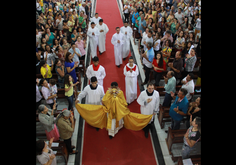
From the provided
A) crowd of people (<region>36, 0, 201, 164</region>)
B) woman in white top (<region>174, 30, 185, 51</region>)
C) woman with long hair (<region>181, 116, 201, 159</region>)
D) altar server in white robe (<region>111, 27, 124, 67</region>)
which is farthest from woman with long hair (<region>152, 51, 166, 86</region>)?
woman with long hair (<region>181, 116, 201, 159</region>)

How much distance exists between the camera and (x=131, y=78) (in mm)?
6051

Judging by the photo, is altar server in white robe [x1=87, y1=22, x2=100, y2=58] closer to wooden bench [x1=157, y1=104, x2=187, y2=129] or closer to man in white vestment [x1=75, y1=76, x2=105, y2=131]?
man in white vestment [x1=75, y1=76, x2=105, y2=131]

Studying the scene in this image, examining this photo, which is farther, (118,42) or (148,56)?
(118,42)

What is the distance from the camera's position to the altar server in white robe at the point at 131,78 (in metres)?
5.95

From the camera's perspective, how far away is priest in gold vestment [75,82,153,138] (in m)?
4.71

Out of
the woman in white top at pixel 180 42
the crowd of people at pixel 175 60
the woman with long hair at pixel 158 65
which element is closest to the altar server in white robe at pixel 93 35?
the crowd of people at pixel 175 60

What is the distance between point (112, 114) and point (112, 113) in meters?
0.03

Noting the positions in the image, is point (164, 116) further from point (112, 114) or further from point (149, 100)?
Answer: point (112, 114)

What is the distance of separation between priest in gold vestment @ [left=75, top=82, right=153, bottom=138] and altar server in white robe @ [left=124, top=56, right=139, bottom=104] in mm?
1260

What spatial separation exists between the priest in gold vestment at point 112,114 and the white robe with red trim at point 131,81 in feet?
4.11

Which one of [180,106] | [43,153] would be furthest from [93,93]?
[180,106]

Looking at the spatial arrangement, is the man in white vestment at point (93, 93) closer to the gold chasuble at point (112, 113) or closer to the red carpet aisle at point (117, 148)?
the gold chasuble at point (112, 113)

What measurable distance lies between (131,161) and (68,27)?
682cm
